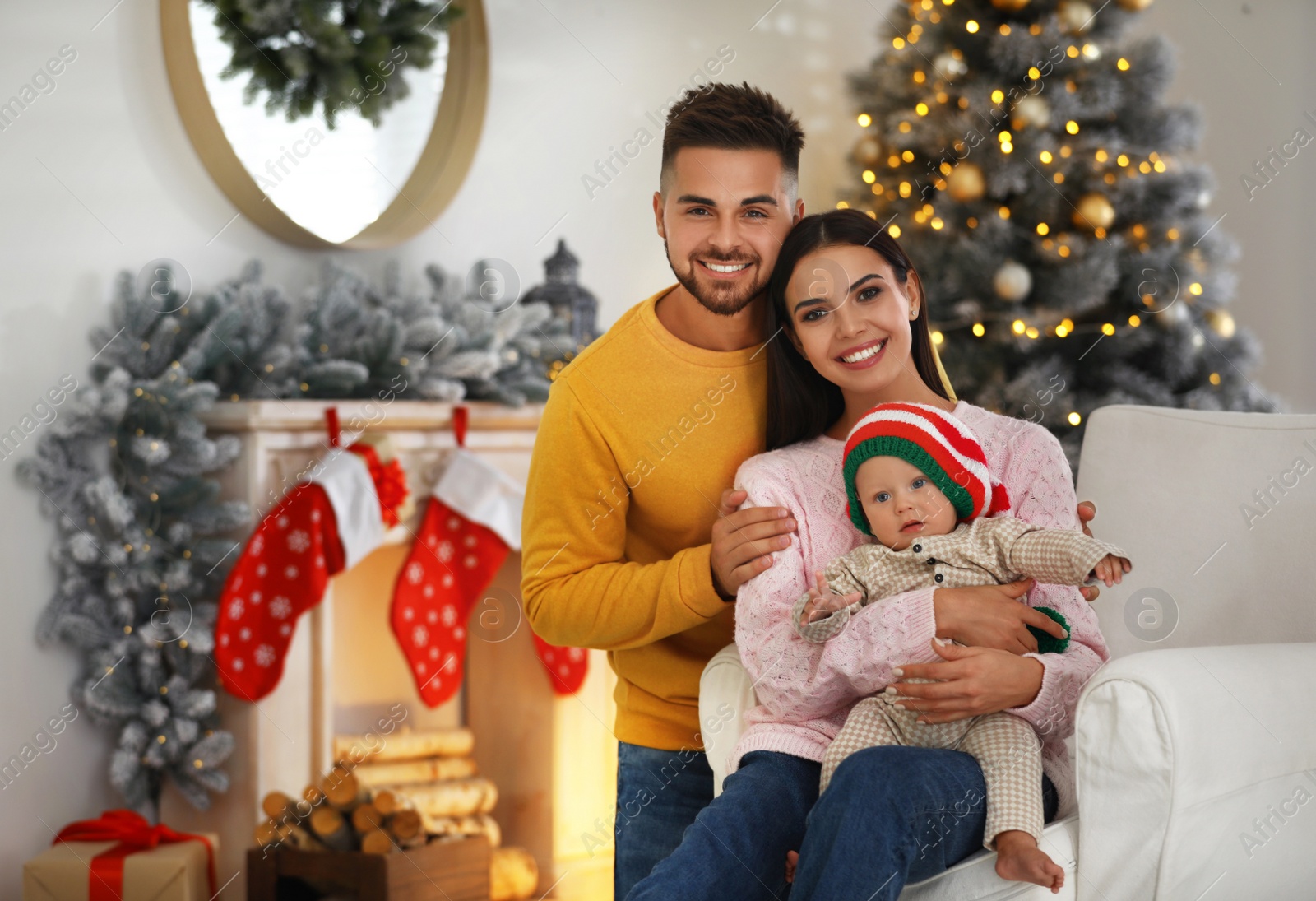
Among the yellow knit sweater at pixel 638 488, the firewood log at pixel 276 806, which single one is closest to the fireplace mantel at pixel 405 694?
the firewood log at pixel 276 806

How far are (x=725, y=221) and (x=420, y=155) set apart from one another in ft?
5.54

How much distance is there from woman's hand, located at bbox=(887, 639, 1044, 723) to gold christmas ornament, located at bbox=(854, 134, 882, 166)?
2226 mm

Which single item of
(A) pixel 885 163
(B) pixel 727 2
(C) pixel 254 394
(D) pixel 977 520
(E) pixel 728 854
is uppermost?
(B) pixel 727 2

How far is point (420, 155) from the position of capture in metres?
3.05

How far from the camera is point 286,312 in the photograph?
2535mm

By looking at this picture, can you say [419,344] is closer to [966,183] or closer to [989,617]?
[966,183]

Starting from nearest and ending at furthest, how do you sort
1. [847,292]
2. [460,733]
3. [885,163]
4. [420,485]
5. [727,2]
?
1. [847,292]
2. [420,485]
3. [460,733]
4. [885,163]
5. [727,2]

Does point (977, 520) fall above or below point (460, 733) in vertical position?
above

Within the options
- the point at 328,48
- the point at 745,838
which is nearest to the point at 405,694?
the point at 328,48

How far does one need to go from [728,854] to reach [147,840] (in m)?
1.54

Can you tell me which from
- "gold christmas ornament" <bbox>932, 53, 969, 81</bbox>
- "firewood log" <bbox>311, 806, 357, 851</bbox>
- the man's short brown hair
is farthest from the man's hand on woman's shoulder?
"gold christmas ornament" <bbox>932, 53, 969, 81</bbox>

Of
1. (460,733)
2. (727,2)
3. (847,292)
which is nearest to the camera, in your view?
(847,292)

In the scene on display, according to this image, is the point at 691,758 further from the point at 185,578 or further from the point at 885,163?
the point at 885,163

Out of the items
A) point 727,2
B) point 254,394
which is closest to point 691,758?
point 254,394
